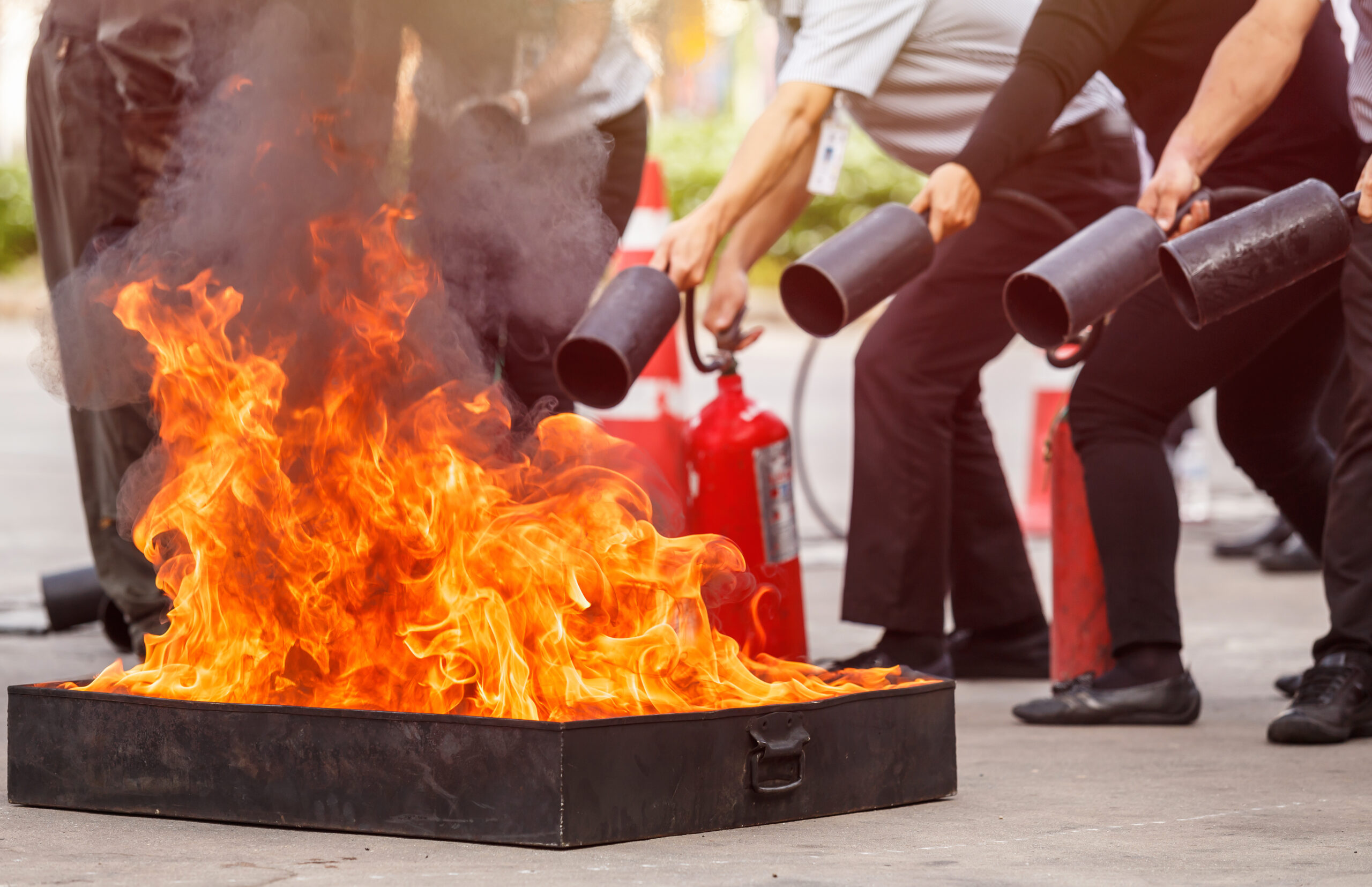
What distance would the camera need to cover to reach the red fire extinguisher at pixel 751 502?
3.93 meters

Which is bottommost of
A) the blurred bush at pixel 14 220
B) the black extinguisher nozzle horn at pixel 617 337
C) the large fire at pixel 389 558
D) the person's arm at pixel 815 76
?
the large fire at pixel 389 558

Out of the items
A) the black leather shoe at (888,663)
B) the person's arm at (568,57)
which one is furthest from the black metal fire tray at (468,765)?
the person's arm at (568,57)

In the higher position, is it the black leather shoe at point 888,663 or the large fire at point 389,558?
the large fire at point 389,558

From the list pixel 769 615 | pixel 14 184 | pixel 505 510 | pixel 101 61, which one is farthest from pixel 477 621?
pixel 14 184

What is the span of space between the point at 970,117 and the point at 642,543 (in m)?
1.67

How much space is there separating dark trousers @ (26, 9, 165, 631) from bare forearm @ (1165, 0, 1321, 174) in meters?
2.26

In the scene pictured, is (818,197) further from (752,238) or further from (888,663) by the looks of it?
(888,663)

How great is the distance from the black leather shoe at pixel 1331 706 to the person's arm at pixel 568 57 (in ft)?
6.84

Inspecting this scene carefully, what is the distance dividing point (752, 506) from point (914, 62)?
1.06 m

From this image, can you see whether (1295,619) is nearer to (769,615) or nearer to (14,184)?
(769,615)

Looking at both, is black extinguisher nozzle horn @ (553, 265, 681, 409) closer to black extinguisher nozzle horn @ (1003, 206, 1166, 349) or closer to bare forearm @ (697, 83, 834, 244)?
bare forearm @ (697, 83, 834, 244)

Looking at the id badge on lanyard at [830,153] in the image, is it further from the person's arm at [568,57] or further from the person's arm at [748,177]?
the person's arm at [568,57]

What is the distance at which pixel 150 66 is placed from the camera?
3666 millimetres

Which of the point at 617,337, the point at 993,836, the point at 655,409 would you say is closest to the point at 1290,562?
the point at 655,409
